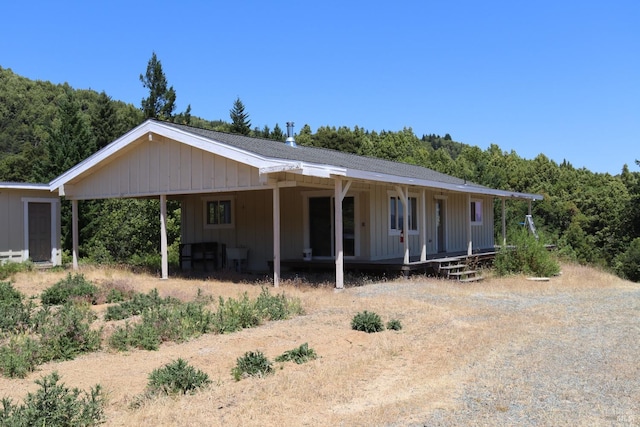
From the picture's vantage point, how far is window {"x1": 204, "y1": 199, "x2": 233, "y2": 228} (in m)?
16.7

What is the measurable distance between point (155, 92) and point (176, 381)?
31.0 m

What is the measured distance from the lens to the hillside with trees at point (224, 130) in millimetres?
23453

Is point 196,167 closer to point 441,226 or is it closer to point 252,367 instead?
point 252,367

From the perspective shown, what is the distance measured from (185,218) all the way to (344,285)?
7198mm

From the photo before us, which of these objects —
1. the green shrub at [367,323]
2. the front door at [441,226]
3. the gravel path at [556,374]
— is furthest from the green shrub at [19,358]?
the front door at [441,226]

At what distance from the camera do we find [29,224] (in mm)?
17219

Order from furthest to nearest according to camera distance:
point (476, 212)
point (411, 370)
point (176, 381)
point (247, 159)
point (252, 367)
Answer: point (476, 212) < point (247, 159) < point (411, 370) < point (252, 367) < point (176, 381)

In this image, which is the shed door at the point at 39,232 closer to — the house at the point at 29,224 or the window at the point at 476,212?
the house at the point at 29,224

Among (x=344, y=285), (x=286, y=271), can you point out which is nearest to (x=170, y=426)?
(x=344, y=285)

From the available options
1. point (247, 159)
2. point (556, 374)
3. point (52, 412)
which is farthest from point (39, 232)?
point (556, 374)

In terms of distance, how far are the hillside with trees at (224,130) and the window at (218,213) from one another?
4106 mm

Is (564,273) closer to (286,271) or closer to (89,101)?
(286,271)

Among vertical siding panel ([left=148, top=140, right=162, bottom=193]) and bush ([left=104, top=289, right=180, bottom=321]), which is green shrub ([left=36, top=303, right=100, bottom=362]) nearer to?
bush ([left=104, top=289, right=180, bottom=321])

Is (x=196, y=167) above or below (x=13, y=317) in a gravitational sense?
above
